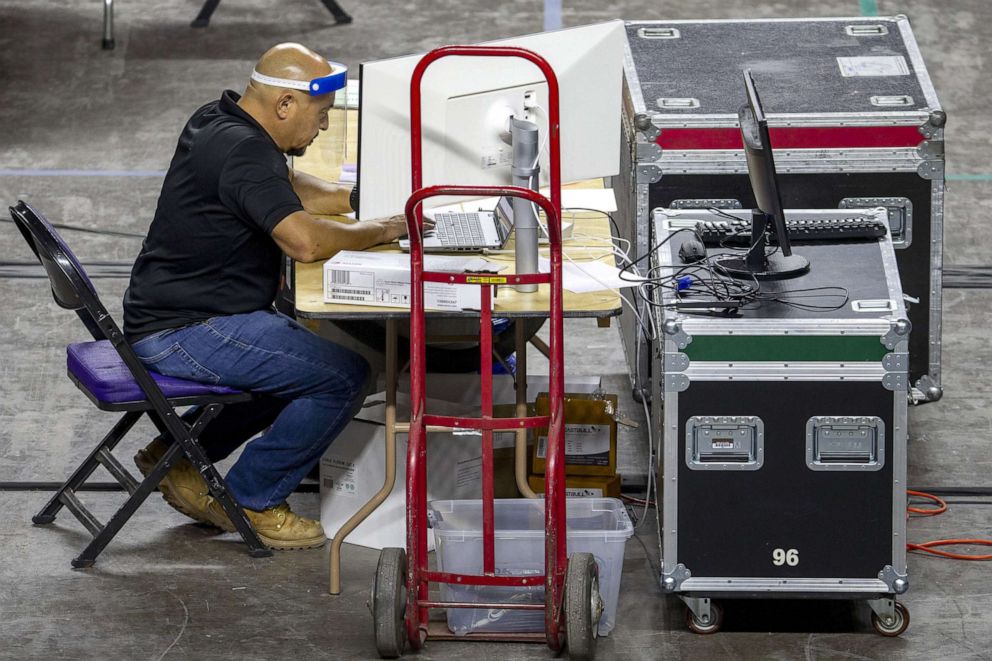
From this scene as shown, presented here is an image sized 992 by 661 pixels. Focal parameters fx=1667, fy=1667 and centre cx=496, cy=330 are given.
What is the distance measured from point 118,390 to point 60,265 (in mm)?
417

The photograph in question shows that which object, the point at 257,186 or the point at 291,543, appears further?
the point at 291,543

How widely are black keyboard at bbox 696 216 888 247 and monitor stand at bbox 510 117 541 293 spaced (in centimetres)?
69

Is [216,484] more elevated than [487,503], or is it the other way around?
[487,503]

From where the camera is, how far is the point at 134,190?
835 centimetres

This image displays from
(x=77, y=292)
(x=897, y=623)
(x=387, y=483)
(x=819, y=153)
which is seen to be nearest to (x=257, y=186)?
(x=77, y=292)

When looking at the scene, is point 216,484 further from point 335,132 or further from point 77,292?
point 335,132

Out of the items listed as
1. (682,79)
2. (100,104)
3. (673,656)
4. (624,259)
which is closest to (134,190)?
(100,104)

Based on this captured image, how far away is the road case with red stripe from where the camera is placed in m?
5.61

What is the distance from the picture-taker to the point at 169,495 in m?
5.26

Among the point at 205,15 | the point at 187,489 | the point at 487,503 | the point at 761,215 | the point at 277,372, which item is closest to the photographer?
the point at 487,503

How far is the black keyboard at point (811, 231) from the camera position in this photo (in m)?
5.02

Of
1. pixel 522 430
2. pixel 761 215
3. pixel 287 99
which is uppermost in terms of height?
pixel 287 99

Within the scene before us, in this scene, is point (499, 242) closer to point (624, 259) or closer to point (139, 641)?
point (624, 259)

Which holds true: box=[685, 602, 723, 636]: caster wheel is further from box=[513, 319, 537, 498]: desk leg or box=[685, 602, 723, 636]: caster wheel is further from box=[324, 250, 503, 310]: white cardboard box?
box=[324, 250, 503, 310]: white cardboard box
